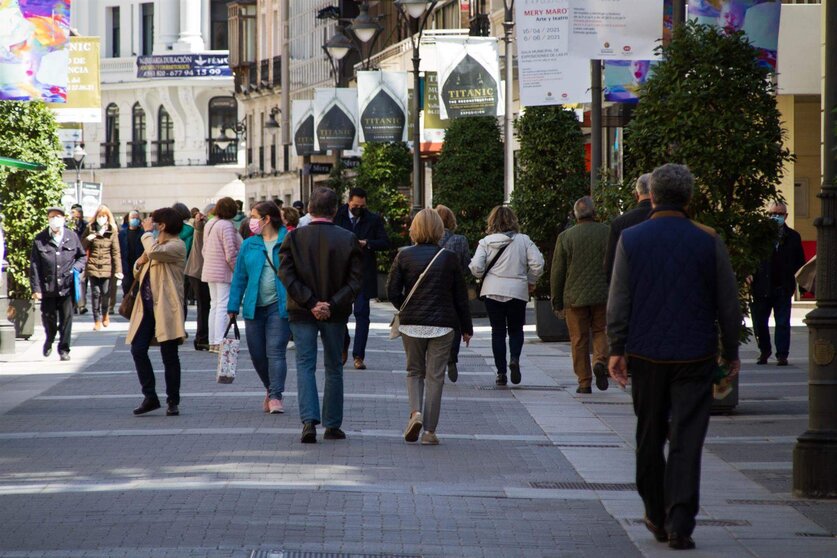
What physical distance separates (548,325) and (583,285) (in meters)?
6.95

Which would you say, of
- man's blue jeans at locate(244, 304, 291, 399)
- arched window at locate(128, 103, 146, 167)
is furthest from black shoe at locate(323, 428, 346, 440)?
arched window at locate(128, 103, 146, 167)

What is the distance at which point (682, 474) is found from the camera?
321 inches

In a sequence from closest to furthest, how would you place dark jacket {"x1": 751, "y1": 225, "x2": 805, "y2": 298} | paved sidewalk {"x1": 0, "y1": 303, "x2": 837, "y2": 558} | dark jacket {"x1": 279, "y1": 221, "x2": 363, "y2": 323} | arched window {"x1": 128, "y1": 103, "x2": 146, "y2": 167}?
paved sidewalk {"x1": 0, "y1": 303, "x2": 837, "y2": 558} → dark jacket {"x1": 279, "y1": 221, "x2": 363, "y2": 323} → dark jacket {"x1": 751, "y1": 225, "x2": 805, "y2": 298} → arched window {"x1": 128, "y1": 103, "x2": 146, "y2": 167}

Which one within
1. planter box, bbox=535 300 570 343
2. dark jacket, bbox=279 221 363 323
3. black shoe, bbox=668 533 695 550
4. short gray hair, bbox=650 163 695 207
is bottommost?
planter box, bbox=535 300 570 343

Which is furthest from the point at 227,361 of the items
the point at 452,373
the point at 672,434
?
the point at 672,434

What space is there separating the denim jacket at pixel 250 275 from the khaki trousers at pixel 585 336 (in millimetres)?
3201

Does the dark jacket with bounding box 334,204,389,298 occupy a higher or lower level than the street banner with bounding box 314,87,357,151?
lower

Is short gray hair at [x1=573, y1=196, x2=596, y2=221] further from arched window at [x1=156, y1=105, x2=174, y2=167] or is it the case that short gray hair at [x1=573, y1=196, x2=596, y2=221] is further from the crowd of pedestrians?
arched window at [x1=156, y1=105, x2=174, y2=167]

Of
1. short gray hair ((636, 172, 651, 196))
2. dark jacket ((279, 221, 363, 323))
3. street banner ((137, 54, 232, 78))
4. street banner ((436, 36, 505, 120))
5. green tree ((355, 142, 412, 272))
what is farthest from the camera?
street banner ((137, 54, 232, 78))

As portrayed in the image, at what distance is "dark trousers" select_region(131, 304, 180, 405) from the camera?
14187 millimetres

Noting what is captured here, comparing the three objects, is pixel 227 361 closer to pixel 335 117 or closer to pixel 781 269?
pixel 781 269

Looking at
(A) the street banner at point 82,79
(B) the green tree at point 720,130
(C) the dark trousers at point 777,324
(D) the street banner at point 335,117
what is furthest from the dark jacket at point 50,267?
(D) the street banner at point 335,117

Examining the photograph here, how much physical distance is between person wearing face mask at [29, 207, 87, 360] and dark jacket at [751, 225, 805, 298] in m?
7.69

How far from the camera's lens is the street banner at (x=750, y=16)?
17.0 metres
